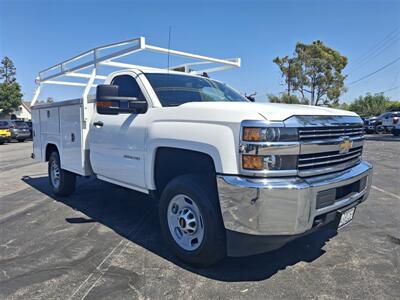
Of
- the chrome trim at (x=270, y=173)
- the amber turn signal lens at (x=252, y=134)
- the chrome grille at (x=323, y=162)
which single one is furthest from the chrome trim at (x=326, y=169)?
the amber turn signal lens at (x=252, y=134)

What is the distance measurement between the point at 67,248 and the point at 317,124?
311cm

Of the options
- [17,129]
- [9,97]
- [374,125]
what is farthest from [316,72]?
[9,97]

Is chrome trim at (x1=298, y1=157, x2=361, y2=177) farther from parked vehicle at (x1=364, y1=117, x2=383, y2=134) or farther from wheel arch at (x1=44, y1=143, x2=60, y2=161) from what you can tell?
parked vehicle at (x1=364, y1=117, x2=383, y2=134)

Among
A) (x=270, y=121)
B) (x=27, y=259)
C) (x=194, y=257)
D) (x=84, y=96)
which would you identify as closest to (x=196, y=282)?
(x=194, y=257)

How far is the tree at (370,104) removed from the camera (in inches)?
2179

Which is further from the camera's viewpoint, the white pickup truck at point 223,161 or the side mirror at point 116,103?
the side mirror at point 116,103

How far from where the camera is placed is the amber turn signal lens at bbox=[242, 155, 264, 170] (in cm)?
283

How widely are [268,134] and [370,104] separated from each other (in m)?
63.5

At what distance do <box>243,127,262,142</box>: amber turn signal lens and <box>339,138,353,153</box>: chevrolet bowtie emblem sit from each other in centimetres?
100

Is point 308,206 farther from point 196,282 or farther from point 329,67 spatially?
point 329,67

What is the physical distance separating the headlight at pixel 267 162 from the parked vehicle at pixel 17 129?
2564 cm

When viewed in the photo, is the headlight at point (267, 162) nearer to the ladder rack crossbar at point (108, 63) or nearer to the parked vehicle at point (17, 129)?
the ladder rack crossbar at point (108, 63)

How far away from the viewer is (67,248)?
404 cm

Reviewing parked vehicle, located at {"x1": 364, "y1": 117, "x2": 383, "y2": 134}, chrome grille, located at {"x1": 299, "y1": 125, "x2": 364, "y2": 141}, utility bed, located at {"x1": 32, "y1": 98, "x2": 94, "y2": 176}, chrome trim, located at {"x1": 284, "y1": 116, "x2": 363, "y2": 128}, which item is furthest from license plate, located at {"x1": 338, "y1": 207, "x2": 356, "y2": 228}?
parked vehicle, located at {"x1": 364, "y1": 117, "x2": 383, "y2": 134}
